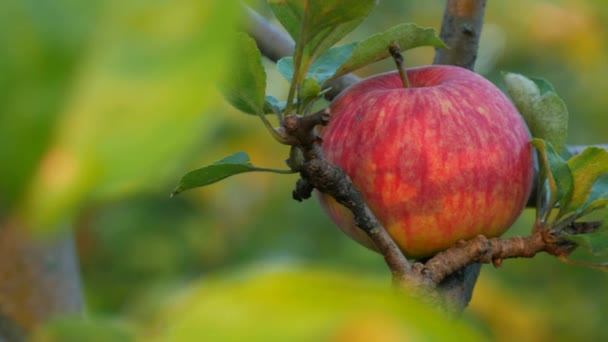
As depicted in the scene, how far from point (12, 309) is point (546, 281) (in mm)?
1742

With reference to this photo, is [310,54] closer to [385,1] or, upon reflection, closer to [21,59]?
[21,59]

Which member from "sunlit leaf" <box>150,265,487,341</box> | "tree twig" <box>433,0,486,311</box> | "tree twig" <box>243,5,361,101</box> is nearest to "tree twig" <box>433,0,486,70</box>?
"tree twig" <box>433,0,486,311</box>

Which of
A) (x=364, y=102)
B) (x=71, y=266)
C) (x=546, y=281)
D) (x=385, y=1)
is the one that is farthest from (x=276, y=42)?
(x=385, y=1)

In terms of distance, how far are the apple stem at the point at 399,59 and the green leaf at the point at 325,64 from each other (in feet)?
0.15

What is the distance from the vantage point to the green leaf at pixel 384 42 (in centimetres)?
71

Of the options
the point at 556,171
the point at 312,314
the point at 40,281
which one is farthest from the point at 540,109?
the point at 312,314

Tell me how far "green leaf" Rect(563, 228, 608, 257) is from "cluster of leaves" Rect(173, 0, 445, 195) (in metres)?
0.19

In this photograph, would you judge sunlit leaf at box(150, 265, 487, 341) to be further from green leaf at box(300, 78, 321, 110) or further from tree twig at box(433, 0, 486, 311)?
tree twig at box(433, 0, 486, 311)

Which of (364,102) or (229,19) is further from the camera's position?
(364,102)

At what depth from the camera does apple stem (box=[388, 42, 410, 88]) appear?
0.72 meters

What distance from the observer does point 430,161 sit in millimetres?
770

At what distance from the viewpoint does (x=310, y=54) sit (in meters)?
0.70

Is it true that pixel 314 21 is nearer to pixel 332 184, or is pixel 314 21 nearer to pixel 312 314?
pixel 332 184

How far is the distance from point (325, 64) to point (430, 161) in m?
0.13
